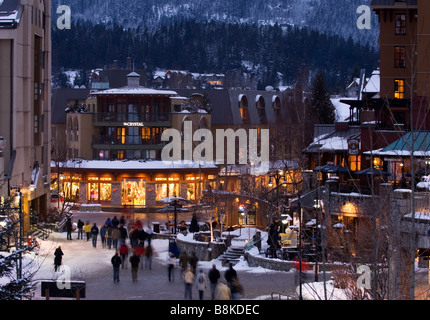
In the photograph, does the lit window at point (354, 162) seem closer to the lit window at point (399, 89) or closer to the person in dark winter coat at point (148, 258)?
the lit window at point (399, 89)

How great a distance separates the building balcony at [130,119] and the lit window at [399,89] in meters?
25.9

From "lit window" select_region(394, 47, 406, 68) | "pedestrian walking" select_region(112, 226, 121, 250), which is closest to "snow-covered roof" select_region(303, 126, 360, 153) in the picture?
"lit window" select_region(394, 47, 406, 68)

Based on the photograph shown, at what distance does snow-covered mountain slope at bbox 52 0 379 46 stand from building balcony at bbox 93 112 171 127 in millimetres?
12483

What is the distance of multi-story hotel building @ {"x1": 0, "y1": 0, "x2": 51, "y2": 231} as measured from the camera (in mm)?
37938

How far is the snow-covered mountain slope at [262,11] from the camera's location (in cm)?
6781

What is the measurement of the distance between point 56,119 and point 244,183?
29.9 metres

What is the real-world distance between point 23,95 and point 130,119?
22.9 meters

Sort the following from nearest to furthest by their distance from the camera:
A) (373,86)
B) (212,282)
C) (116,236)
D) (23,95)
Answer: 1. (212,282)
2. (116,236)
3. (23,95)
4. (373,86)

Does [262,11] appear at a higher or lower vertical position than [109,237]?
higher

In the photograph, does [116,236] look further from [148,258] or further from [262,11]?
[262,11]

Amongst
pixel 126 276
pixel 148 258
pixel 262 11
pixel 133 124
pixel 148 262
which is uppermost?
pixel 262 11

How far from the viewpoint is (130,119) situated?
62281 millimetres

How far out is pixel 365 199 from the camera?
28.4 metres

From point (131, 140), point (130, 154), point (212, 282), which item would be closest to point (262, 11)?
point (131, 140)
